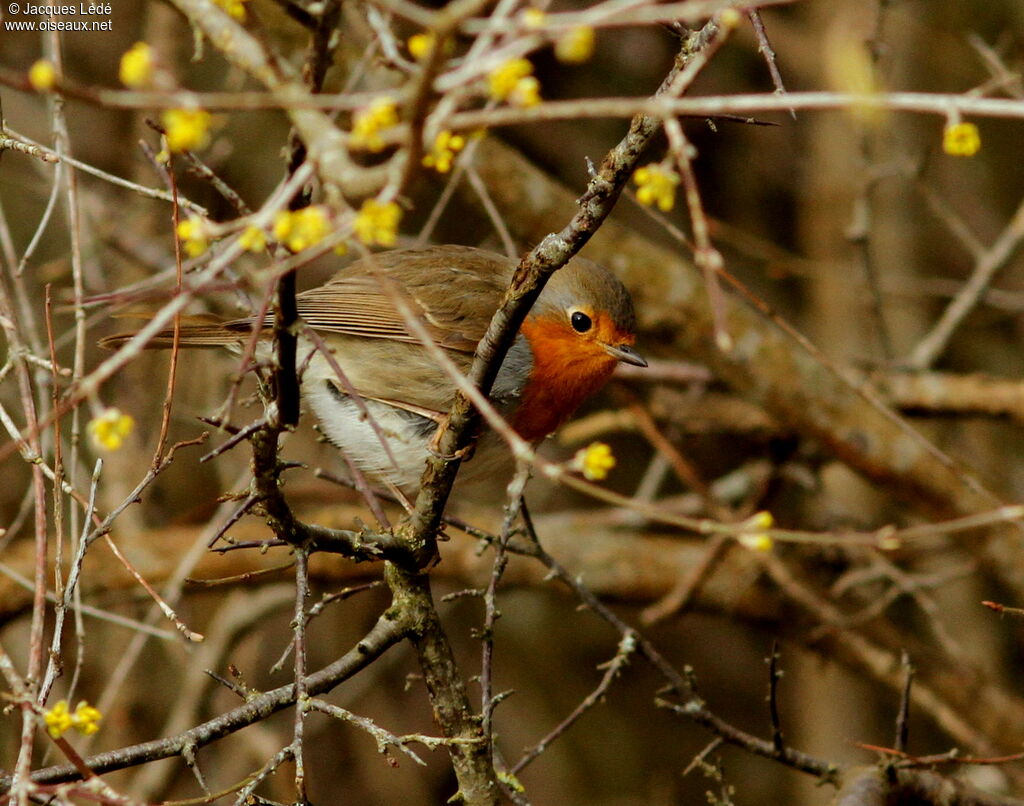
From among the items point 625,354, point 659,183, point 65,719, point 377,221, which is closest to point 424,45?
point 377,221

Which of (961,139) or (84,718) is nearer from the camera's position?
(961,139)

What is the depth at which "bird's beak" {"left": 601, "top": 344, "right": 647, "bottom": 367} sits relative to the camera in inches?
152

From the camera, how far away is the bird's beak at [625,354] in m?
3.86

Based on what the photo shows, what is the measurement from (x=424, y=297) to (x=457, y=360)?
0.89 ft

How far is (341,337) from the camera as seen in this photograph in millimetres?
4277

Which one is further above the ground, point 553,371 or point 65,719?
point 65,719

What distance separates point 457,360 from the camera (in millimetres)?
4000

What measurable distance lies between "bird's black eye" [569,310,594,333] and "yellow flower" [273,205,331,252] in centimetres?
255

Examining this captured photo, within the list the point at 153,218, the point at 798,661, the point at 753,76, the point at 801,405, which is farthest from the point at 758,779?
the point at 153,218

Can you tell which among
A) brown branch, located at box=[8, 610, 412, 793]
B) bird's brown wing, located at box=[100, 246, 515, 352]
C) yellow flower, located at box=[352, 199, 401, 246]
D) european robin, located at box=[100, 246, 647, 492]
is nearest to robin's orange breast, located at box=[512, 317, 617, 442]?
european robin, located at box=[100, 246, 647, 492]

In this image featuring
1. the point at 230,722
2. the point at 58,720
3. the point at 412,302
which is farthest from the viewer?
the point at 412,302

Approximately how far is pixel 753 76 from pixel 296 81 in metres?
6.71

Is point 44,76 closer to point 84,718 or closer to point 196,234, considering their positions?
point 196,234

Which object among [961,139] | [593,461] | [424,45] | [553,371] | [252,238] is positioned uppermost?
[424,45]
